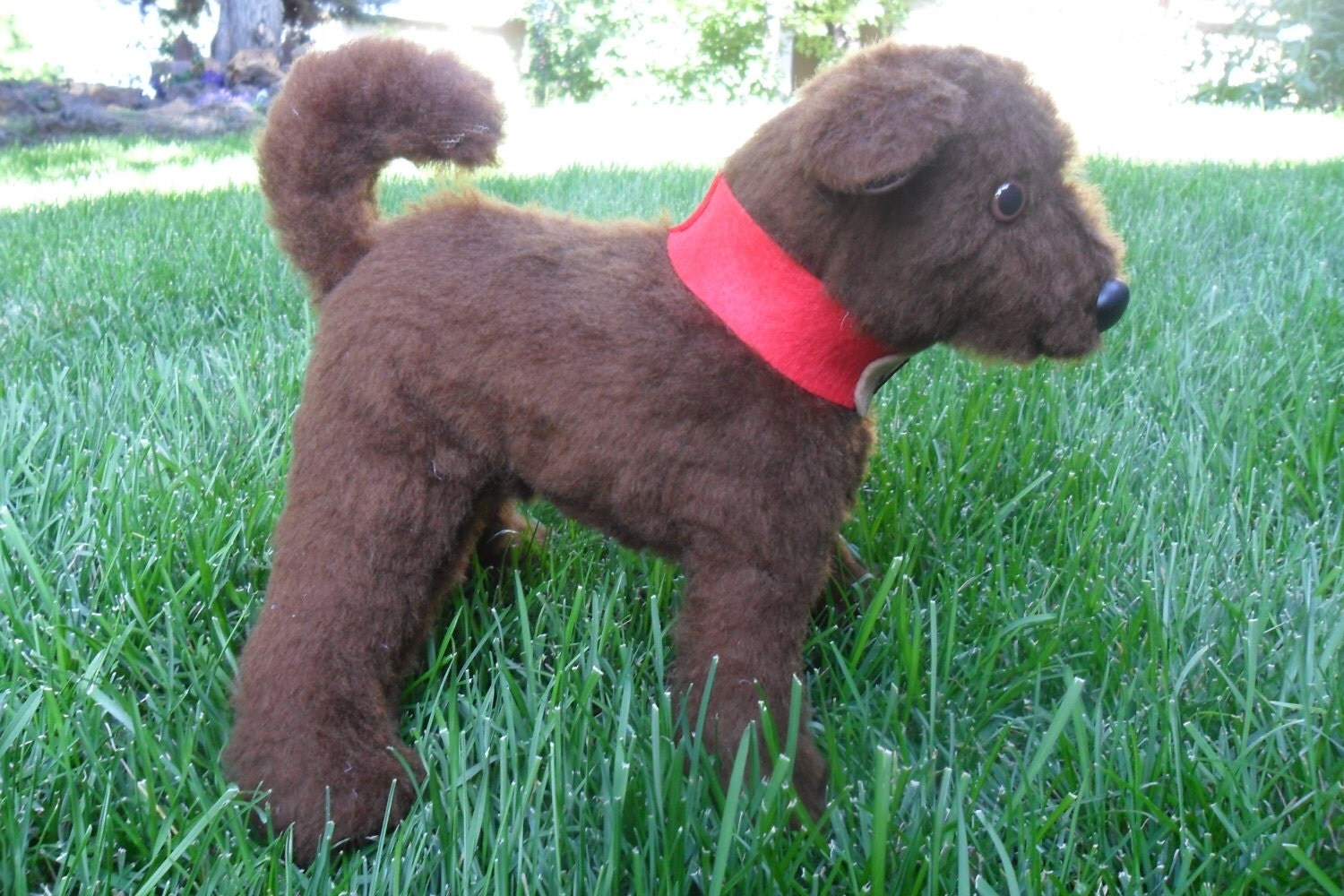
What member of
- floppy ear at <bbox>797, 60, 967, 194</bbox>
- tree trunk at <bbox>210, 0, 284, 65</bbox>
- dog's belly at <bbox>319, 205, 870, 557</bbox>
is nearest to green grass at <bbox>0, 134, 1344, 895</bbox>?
dog's belly at <bbox>319, 205, 870, 557</bbox>

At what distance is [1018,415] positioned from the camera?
86.4 inches

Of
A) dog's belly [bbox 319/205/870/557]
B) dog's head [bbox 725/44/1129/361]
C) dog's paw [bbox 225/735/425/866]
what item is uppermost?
dog's head [bbox 725/44/1129/361]

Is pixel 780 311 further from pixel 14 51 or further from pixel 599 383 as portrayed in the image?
pixel 14 51

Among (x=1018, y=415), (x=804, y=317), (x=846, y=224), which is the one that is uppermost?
(x=846, y=224)

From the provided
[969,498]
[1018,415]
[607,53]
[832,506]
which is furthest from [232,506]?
[607,53]

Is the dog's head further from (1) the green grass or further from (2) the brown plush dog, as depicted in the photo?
(1) the green grass

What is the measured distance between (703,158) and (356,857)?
5.15 meters

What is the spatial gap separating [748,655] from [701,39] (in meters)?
13.2

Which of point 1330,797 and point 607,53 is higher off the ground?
point 607,53

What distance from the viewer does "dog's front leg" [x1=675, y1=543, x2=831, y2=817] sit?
46.4 inches

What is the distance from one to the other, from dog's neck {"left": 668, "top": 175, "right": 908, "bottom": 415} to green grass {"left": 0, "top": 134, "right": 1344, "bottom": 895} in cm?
30

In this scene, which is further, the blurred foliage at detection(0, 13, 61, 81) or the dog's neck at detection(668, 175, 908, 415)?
the blurred foliage at detection(0, 13, 61, 81)

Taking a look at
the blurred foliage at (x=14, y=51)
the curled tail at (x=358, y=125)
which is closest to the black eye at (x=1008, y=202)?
the curled tail at (x=358, y=125)

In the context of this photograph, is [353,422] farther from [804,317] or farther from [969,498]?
[969,498]
